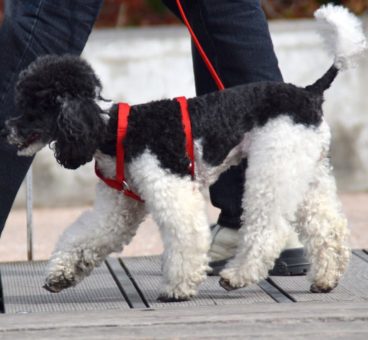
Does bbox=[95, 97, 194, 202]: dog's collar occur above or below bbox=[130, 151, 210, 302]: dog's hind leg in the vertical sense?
above

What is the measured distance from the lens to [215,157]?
4238mm

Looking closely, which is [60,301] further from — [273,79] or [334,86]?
[334,86]

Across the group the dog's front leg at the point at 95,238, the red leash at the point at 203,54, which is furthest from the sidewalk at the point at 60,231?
the dog's front leg at the point at 95,238

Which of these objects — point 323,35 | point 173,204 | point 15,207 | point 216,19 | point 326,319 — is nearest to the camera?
point 326,319

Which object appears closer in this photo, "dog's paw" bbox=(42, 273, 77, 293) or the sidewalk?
"dog's paw" bbox=(42, 273, 77, 293)

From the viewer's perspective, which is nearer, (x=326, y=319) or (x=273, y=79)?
(x=326, y=319)

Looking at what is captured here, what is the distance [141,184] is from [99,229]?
0.34 meters

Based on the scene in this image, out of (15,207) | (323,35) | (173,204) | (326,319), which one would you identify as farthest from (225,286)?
(15,207)

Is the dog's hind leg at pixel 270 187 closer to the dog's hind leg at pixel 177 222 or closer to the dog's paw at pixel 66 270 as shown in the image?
the dog's hind leg at pixel 177 222

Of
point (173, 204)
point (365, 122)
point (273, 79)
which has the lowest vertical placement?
point (365, 122)

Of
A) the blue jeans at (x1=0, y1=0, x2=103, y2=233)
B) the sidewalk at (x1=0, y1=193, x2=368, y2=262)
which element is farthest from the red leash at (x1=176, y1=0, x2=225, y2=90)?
the sidewalk at (x1=0, y1=193, x2=368, y2=262)

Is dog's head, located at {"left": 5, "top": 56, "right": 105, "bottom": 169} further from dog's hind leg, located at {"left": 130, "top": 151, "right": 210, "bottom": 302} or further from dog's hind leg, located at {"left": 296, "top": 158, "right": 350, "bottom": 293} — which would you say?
dog's hind leg, located at {"left": 296, "top": 158, "right": 350, "bottom": 293}

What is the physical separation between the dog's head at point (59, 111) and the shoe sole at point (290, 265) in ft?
3.25

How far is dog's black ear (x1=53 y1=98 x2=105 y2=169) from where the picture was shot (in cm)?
402
